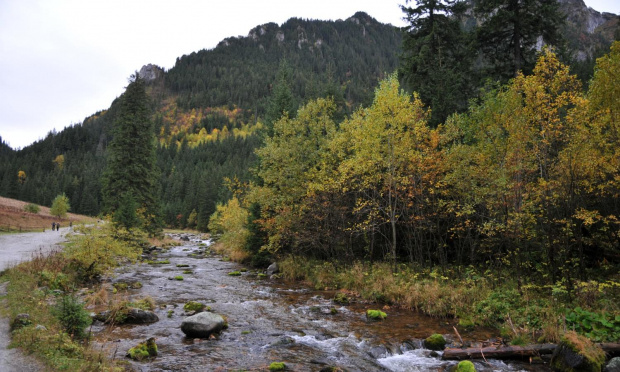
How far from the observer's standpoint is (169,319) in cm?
1357

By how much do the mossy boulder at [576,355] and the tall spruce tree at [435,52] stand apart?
59.4 feet

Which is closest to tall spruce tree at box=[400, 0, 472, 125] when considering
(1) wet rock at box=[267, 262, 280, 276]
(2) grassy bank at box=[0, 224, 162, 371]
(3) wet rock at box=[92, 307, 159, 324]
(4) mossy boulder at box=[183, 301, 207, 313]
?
(1) wet rock at box=[267, 262, 280, 276]

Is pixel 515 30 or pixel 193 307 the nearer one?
pixel 193 307

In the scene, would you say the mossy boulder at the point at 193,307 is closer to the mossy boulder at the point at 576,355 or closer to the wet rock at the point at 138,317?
the wet rock at the point at 138,317

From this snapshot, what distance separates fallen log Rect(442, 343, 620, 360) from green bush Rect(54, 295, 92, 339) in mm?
10286

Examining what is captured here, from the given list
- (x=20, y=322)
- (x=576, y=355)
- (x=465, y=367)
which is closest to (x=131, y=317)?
(x=20, y=322)

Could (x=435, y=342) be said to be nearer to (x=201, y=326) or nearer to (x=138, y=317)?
(x=201, y=326)

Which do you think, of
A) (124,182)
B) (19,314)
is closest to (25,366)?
(19,314)

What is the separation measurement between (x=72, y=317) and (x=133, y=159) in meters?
37.1

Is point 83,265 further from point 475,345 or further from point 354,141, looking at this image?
point 475,345

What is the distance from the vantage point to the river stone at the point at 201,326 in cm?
1154

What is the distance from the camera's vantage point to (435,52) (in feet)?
89.3

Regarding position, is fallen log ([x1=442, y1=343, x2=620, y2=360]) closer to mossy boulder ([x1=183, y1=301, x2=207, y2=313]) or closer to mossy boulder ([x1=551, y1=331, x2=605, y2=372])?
mossy boulder ([x1=551, y1=331, x2=605, y2=372])

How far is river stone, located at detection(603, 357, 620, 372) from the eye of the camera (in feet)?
26.6
